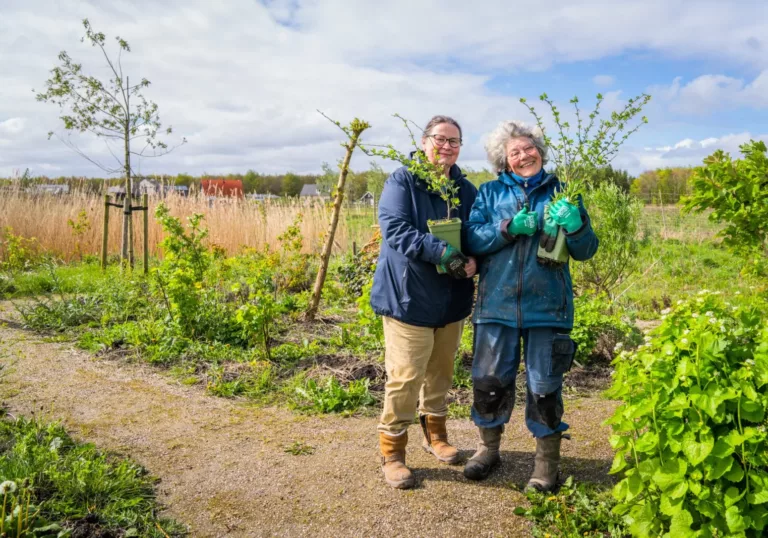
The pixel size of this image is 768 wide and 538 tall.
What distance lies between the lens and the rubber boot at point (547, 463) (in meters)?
2.98

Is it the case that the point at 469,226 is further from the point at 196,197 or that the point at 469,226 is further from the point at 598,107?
the point at 196,197

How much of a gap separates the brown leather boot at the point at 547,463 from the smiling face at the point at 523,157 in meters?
1.31

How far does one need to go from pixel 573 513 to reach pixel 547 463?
27 cm

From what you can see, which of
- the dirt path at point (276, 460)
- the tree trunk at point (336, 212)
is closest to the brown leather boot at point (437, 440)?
the dirt path at point (276, 460)

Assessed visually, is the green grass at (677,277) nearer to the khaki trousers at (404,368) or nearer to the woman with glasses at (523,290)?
the woman with glasses at (523,290)

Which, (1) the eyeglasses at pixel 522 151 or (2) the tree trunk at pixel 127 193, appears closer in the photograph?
(1) the eyeglasses at pixel 522 151

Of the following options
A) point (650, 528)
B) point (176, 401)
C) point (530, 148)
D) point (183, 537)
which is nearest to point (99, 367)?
point (176, 401)

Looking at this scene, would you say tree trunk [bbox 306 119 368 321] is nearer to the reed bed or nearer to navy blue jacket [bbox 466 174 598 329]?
navy blue jacket [bbox 466 174 598 329]

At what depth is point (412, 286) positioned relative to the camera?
9.93 ft

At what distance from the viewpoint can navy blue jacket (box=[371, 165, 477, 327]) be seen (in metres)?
2.95

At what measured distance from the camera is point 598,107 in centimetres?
314

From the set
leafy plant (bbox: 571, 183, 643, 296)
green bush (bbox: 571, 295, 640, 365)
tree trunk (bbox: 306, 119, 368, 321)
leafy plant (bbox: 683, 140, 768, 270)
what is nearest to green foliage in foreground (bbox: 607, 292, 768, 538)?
leafy plant (bbox: 683, 140, 768, 270)

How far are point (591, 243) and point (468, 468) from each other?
1.29 metres

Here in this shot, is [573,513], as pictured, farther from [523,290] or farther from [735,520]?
[523,290]
